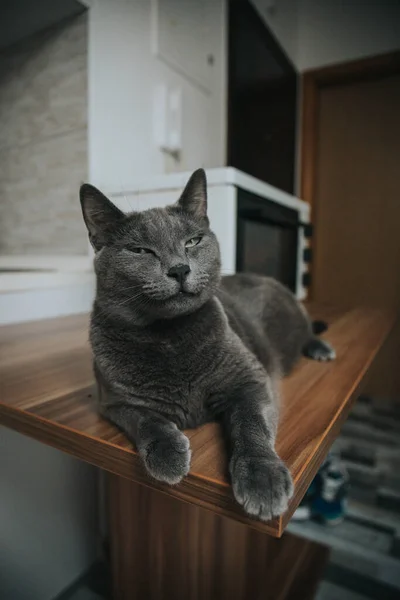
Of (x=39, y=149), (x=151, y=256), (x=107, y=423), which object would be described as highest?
(x=39, y=149)

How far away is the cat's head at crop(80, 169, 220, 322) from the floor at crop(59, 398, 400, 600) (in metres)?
0.74

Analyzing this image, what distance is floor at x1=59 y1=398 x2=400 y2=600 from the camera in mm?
1003

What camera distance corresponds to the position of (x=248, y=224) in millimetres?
1145

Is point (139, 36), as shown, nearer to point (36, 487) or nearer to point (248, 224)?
point (248, 224)

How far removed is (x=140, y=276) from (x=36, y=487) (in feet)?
2.17

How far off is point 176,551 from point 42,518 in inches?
14.3

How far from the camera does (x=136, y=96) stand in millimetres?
1202

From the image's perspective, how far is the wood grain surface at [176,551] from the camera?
2.30 feet

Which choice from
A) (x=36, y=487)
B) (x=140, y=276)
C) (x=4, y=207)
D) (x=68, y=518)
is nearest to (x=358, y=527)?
(x=68, y=518)

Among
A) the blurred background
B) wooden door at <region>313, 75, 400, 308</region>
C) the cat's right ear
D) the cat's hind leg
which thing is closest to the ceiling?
the blurred background

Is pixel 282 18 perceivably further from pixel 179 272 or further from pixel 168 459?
pixel 168 459

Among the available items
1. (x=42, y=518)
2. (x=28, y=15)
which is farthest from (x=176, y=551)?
(x=28, y=15)

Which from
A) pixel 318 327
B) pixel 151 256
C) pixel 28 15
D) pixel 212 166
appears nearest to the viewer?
pixel 151 256

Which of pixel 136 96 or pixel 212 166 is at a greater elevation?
pixel 136 96
